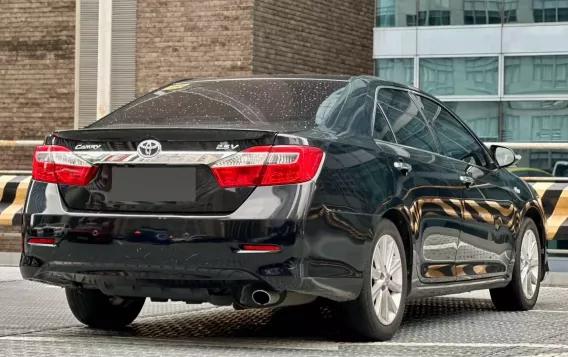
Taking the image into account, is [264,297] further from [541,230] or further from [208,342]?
[541,230]

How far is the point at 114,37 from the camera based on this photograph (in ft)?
82.2

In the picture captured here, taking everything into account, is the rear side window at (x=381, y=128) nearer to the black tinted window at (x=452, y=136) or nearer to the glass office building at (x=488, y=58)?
the black tinted window at (x=452, y=136)

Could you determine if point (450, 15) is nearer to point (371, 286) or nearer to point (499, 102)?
point (499, 102)

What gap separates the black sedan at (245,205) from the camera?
6.89 m

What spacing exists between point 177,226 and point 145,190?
28 centimetres

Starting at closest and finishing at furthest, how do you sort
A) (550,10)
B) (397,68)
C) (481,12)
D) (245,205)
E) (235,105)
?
(245,205)
(235,105)
(550,10)
(481,12)
(397,68)

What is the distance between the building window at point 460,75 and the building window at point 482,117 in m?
0.24

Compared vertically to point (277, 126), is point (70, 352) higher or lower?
lower

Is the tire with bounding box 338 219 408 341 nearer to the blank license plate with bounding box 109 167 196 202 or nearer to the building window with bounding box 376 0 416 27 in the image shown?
the blank license plate with bounding box 109 167 196 202

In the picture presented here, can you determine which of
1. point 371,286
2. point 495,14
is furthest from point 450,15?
point 371,286

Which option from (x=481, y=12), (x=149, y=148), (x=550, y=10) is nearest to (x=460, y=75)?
(x=481, y=12)

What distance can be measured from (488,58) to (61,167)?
21.5 meters

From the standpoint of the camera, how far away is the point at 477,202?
29.4 feet

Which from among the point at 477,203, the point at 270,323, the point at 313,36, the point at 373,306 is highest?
the point at 313,36
